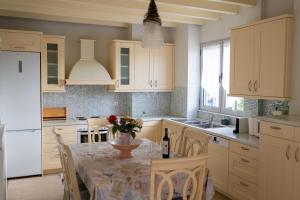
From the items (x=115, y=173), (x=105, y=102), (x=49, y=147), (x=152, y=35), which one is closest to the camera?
(x=115, y=173)

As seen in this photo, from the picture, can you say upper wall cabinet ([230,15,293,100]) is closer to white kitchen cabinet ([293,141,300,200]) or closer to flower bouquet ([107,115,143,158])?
white kitchen cabinet ([293,141,300,200])

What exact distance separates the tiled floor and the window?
55.7 inches

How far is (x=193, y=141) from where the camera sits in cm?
285

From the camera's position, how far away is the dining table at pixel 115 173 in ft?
6.52

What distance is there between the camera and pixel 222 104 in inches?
181

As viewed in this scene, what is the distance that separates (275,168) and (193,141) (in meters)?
0.86

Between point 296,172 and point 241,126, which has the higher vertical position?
point 241,126

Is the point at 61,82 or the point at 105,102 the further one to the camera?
the point at 105,102

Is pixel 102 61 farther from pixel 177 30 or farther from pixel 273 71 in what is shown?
pixel 273 71

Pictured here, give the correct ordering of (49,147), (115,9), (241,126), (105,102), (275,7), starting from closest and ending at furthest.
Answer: (275,7) → (241,126) → (115,9) → (49,147) → (105,102)

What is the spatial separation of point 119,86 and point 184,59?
1.26 m

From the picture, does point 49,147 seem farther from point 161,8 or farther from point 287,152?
point 287,152

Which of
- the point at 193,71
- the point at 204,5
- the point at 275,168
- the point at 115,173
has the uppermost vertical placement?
the point at 204,5

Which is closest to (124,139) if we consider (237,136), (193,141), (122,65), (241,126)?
(193,141)
